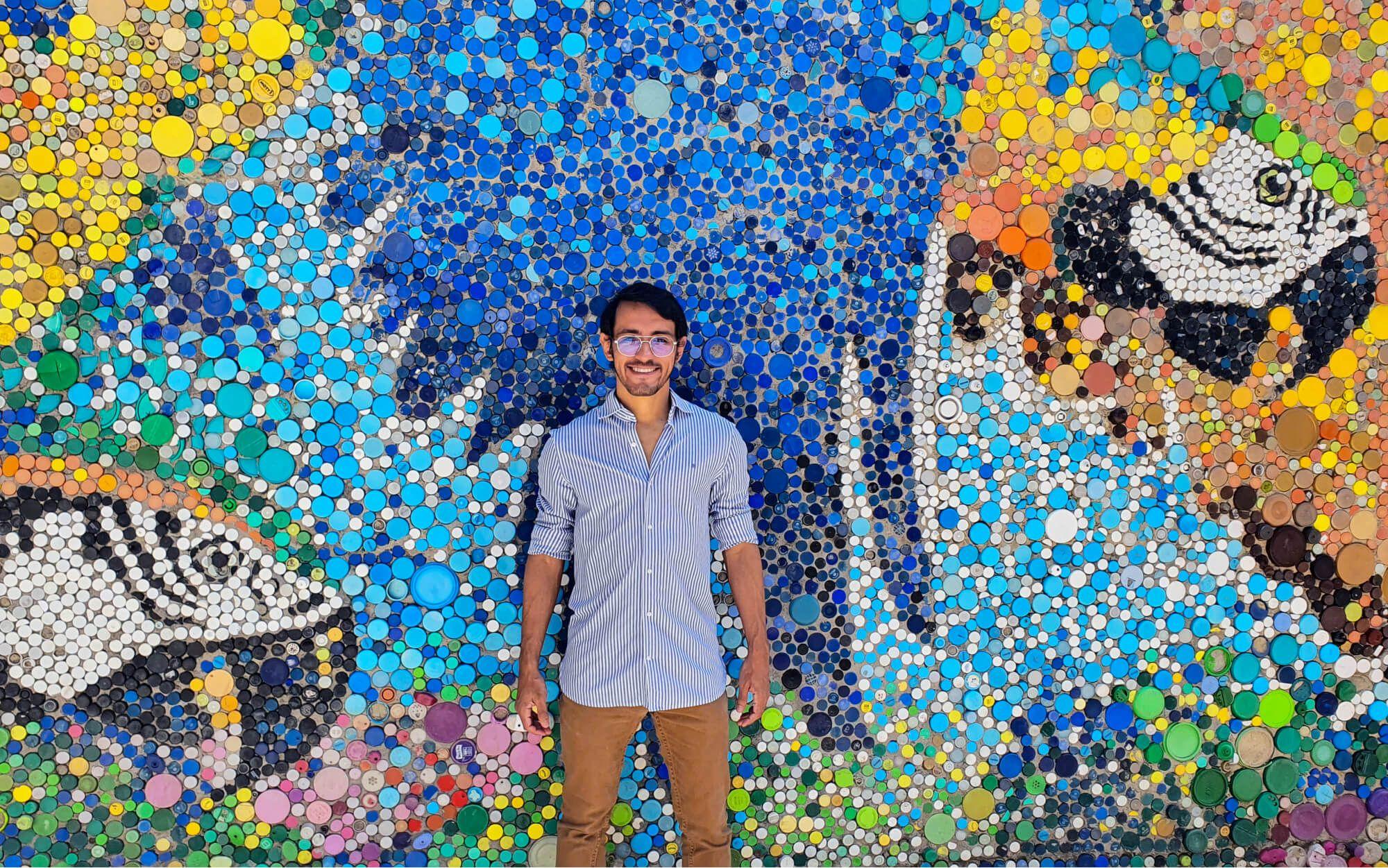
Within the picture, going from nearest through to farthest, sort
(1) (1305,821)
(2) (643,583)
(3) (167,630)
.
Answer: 1. (2) (643,583)
2. (3) (167,630)
3. (1) (1305,821)

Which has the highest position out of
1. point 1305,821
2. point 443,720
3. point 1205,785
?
point 443,720

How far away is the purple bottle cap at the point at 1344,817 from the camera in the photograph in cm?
233

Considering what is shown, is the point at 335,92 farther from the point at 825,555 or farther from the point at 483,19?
the point at 825,555

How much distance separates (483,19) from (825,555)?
152 centimetres

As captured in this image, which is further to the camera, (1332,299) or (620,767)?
(1332,299)

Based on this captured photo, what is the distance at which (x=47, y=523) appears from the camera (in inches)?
77.6

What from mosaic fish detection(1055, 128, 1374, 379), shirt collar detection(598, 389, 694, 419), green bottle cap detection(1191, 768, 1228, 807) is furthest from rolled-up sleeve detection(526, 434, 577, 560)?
green bottle cap detection(1191, 768, 1228, 807)

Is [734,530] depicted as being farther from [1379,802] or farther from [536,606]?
A: [1379,802]

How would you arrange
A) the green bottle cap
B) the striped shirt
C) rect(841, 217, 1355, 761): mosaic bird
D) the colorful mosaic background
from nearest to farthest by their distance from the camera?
the striped shirt, the colorful mosaic background, rect(841, 217, 1355, 761): mosaic bird, the green bottle cap

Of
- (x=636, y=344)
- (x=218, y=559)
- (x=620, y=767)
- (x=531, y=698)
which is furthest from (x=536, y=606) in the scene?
(x=218, y=559)

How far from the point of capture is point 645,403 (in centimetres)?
186

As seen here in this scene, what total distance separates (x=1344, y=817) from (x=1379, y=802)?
11 centimetres

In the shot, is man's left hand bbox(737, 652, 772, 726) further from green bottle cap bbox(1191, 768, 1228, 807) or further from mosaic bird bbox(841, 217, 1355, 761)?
green bottle cap bbox(1191, 768, 1228, 807)

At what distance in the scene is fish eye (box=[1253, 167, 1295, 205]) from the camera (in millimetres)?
2207
